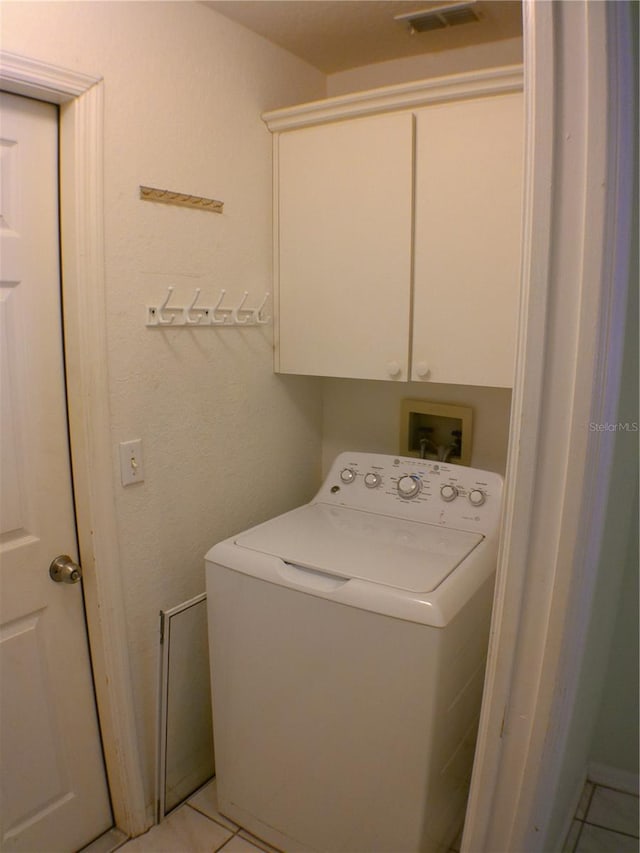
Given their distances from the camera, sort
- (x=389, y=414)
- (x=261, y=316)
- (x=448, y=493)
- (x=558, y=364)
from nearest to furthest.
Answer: (x=558, y=364) < (x=448, y=493) < (x=261, y=316) < (x=389, y=414)

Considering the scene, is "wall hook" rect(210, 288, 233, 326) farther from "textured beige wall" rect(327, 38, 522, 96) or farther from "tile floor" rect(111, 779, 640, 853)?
"tile floor" rect(111, 779, 640, 853)

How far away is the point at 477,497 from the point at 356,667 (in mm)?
614

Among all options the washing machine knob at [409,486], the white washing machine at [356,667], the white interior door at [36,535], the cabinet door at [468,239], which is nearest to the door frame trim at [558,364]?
the white washing machine at [356,667]

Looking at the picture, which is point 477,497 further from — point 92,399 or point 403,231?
point 92,399

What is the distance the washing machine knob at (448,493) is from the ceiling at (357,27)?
4.33 feet

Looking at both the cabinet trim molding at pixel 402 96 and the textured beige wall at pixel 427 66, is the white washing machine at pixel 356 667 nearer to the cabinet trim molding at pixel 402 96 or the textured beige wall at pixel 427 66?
the cabinet trim molding at pixel 402 96

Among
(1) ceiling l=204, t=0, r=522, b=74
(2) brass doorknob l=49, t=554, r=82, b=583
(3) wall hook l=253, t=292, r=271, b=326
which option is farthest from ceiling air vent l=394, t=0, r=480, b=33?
(2) brass doorknob l=49, t=554, r=82, b=583

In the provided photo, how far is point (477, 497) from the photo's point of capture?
1.73m

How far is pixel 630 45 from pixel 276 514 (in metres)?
1.71

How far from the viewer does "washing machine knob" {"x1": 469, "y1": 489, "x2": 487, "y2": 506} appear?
5.66 ft

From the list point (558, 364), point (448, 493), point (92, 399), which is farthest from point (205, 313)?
point (558, 364)

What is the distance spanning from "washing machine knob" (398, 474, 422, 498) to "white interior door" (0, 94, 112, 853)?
3.13ft

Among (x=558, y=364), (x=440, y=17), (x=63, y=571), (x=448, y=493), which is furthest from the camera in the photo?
(x=448, y=493)

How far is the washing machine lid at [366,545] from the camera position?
4.74ft
